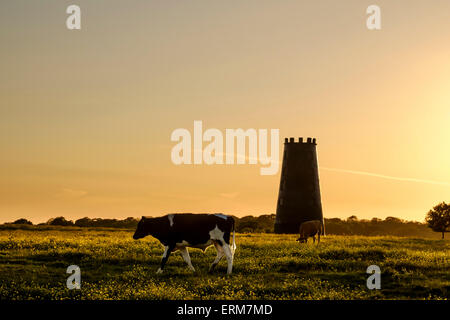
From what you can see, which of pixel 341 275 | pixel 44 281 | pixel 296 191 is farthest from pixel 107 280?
pixel 296 191

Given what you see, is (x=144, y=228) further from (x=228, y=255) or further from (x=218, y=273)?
(x=228, y=255)

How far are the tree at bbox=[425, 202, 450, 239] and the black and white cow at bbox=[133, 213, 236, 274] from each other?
144 feet

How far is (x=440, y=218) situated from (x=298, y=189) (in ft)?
70.5

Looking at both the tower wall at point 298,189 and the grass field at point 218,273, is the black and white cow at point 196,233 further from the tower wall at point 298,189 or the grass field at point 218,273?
the tower wall at point 298,189

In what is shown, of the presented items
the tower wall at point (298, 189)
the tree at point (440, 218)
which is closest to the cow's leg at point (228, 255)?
the tower wall at point (298, 189)

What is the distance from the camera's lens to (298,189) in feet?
146

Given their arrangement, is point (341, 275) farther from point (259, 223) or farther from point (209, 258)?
point (259, 223)

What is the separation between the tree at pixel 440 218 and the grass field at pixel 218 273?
109 feet

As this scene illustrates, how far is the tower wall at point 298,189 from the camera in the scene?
4459 centimetres

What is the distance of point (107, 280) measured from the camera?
Answer: 59.2ft

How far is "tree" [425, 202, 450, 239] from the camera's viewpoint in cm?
5716

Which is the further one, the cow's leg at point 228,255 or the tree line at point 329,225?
the tree line at point 329,225

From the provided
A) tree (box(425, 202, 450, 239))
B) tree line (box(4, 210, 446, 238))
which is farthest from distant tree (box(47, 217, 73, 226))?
tree (box(425, 202, 450, 239))

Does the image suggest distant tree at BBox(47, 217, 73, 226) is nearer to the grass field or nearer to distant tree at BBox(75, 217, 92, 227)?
distant tree at BBox(75, 217, 92, 227)
